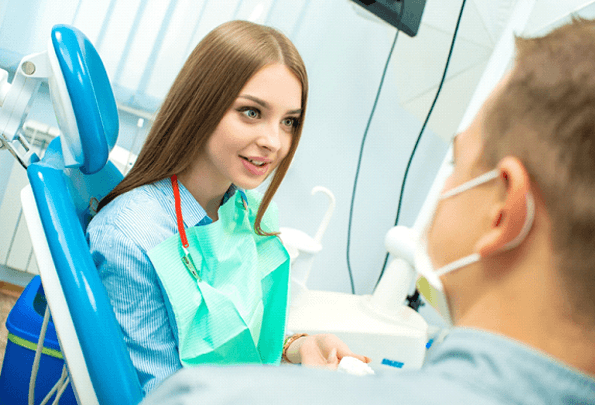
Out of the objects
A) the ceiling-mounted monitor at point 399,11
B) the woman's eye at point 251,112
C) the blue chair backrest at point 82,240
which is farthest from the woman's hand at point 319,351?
the ceiling-mounted monitor at point 399,11

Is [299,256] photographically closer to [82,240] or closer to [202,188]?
[202,188]

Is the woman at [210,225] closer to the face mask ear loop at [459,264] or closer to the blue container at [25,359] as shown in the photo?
the blue container at [25,359]

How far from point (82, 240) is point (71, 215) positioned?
0.04m

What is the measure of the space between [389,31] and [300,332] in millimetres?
1223

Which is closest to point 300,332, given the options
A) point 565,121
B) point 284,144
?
point 284,144

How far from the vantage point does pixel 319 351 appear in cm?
89

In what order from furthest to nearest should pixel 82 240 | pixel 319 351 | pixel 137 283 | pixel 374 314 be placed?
1. pixel 374 314
2. pixel 319 351
3. pixel 137 283
4. pixel 82 240

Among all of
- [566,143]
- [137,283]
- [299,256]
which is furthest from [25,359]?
[566,143]

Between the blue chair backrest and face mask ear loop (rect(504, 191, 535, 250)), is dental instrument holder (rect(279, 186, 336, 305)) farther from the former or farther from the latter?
face mask ear loop (rect(504, 191, 535, 250))

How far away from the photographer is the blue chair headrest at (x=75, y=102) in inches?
23.4

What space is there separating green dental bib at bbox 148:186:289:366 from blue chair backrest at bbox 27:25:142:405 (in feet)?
0.45

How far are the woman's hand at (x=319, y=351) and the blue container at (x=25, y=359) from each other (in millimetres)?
471

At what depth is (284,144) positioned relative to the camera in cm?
91

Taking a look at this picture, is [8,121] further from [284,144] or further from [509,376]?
[509,376]
